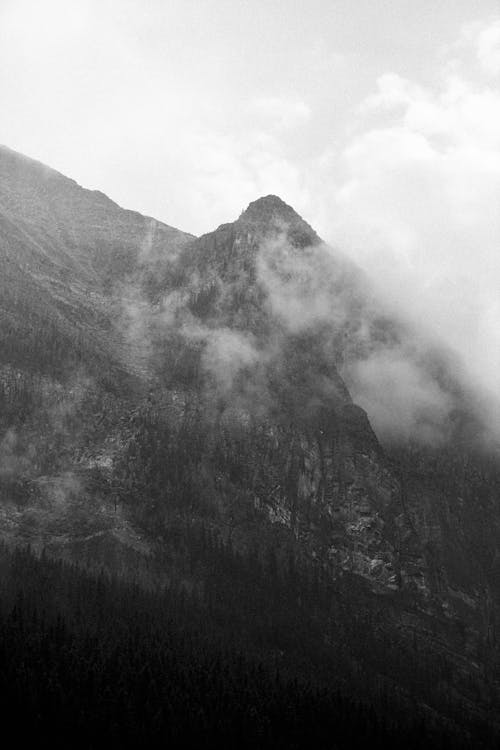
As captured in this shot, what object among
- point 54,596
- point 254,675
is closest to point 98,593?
point 54,596

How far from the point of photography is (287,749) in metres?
136

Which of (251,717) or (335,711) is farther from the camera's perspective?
(335,711)

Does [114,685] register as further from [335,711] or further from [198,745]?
[335,711]

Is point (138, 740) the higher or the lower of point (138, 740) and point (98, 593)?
the lower

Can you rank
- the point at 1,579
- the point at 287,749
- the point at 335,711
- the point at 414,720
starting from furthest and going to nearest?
the point at 1,579
the point at 414,720
the point at 335,711
the point at 287,749

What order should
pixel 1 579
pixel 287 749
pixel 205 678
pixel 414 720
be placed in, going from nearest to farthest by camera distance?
pixel 287 749, pixel 205 678, pixel 414 720, pixel 1 579

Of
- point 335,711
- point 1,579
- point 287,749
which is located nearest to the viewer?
point 287,749

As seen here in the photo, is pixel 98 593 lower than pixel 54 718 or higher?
higher

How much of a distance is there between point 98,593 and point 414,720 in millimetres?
83762

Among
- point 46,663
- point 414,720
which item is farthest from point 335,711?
point 46,663

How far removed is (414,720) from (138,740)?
267ft

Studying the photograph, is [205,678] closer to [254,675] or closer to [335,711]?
[254,675]

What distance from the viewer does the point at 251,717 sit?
468 feet

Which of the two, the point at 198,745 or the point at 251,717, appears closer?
the point at 198,745
